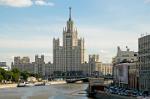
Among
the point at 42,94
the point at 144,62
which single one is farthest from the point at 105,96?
the point at 42,94

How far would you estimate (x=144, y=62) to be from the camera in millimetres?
88500

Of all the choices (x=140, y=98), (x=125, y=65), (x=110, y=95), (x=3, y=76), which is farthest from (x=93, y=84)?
(x=3, y=76)

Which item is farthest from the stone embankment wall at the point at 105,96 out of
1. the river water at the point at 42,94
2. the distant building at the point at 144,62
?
the distant building at the point at 144,62

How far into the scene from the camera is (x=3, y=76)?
557 ft

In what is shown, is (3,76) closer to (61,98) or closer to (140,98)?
(61,98)

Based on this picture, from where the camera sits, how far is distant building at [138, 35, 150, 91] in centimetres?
8561

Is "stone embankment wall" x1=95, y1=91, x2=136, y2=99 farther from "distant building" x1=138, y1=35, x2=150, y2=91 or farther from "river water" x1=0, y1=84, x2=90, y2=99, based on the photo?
"distant building" x1=138, y1=35, x2=150, y2=91

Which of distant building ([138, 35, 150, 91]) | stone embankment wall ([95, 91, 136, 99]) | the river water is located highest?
distant building ([138, 35, 150, 91])

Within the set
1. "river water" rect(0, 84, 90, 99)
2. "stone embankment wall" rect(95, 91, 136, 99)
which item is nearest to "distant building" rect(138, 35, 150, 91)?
"stone embankment wall" rect(95, 91, 136, 99)

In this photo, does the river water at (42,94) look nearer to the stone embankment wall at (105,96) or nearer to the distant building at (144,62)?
the stone embankment wall at (105,96)

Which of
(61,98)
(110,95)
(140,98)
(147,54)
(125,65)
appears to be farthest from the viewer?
(125,65)

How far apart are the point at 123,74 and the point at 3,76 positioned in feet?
215

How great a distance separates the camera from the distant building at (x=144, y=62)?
281ft

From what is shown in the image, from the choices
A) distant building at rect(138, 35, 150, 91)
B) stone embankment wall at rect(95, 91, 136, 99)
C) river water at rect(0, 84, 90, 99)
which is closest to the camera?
stone embankment wall at rect(95, 91, 136, 99)
